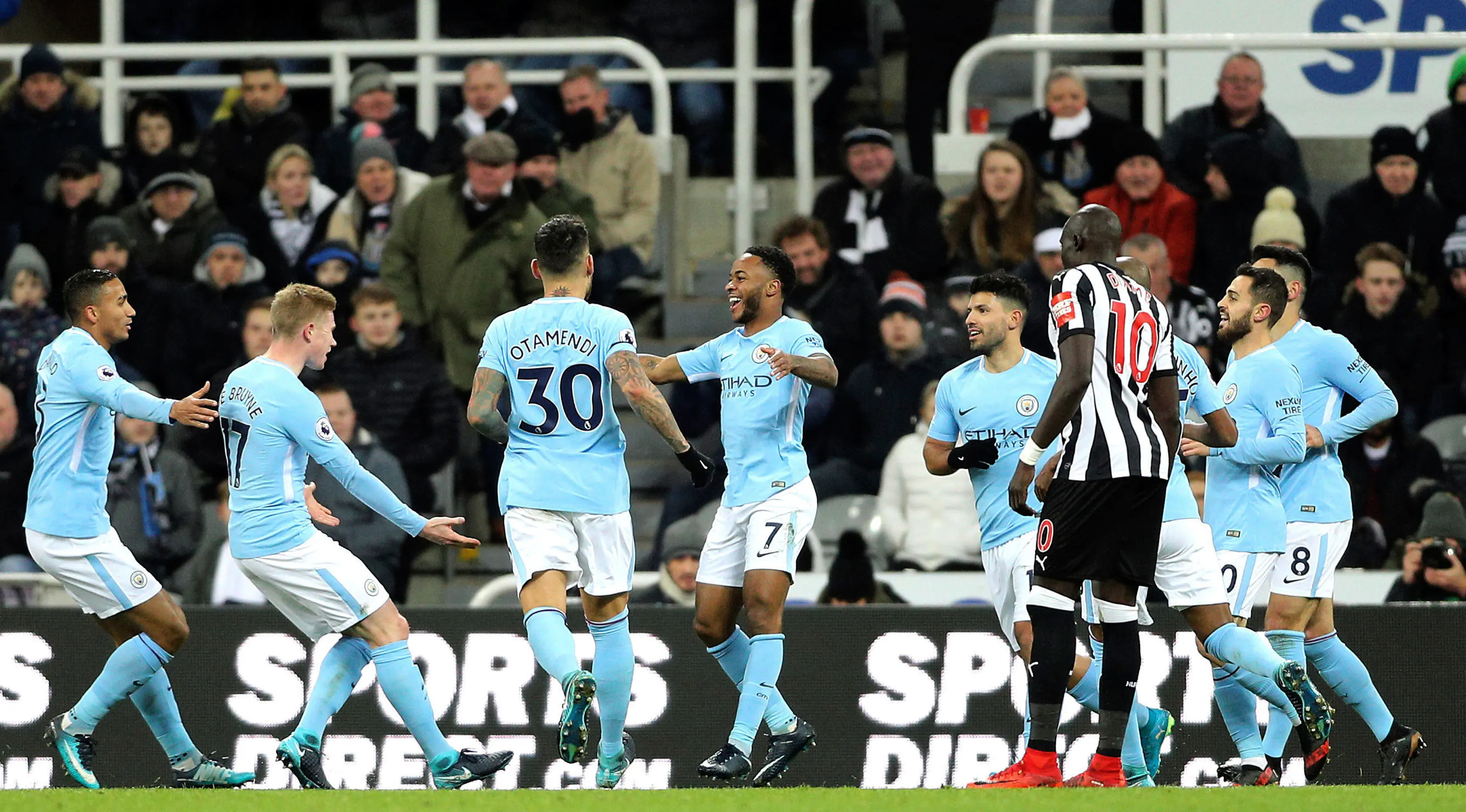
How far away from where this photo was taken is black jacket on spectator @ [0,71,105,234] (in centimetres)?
1392

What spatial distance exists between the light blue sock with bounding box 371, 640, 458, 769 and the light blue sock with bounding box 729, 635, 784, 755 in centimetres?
114

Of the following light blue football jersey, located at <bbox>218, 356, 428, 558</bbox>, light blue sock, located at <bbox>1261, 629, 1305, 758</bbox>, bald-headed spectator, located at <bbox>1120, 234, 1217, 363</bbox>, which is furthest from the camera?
bald-headed spectator, located at <bbox>1120, 234, 1217, 363</bbox>

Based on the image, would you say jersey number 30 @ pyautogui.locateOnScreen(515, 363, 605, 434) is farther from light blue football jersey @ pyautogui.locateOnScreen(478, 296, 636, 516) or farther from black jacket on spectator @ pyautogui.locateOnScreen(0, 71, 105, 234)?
black jacket on spectator @ pyautogui.locateOnScreen(0, 71, 105, 234)

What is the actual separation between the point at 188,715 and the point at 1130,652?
199 inches

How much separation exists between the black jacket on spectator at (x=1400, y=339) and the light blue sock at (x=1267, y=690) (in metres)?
4.14

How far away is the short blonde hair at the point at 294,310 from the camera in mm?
8398

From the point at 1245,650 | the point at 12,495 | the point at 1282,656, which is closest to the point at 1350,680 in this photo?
the point at 1282,656

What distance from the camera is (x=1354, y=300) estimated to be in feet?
41.7

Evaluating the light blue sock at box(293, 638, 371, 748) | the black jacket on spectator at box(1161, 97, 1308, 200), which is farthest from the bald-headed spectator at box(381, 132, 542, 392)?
the light blue sock at box(293, 638, 371, 748)

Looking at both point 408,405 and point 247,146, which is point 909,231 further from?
point 247,146

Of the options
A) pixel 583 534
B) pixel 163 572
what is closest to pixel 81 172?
pixel 163 572

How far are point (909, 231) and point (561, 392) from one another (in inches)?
201

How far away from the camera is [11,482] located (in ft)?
40.9

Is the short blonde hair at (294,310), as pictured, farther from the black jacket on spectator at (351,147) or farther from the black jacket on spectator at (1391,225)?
the black jacket on spectator at (1391,225)
